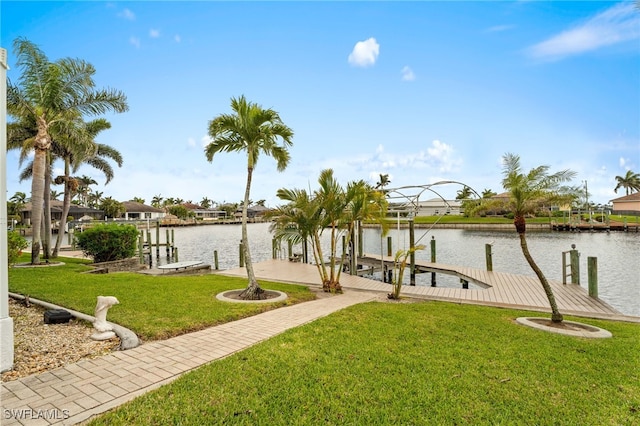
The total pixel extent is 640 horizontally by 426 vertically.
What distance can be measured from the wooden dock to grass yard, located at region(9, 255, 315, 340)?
2330mm

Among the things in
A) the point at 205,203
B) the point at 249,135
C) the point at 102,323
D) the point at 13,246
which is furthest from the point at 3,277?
the point at 205,203

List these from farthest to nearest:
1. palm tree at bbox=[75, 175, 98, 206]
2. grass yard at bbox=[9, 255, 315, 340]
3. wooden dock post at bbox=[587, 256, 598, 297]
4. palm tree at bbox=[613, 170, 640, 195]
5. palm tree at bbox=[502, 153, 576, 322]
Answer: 1. palm tree at bbox=[613, 170, 640, 195]
2. palm tree at bbox=[75, 175, 98, 206]
3. wooden dock post at bbox=[587, 256, 598, 297]
4. palm tree at bbox=[502, 153, 576, 322]
5. grass yard at bbox=[9, 255, 315, 340]

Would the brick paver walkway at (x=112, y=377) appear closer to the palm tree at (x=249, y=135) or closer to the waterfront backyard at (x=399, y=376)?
the waterfront backyard at (x=399, y=376)

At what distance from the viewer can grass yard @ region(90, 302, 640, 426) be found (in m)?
2.82

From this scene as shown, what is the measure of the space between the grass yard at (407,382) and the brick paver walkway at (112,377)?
0.26m

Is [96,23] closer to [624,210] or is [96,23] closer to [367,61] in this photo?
[367,61]

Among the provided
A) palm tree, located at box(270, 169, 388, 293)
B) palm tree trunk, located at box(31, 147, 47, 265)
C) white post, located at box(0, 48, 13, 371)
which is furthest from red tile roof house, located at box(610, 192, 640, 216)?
palm tree trunk, located at box(31, 147, 47, 265)

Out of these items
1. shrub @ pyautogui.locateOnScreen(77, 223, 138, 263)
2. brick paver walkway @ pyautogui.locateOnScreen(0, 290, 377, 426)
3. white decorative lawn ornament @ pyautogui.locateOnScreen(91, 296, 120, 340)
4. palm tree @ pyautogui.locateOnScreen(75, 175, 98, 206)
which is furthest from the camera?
palm tree @ pyautogui.locateOnScreen(75, 175, 98, 206)

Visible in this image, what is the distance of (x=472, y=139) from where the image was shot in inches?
644

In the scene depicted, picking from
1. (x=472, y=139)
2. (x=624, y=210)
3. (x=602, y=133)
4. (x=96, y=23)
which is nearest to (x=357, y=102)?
(x=472, y=139)

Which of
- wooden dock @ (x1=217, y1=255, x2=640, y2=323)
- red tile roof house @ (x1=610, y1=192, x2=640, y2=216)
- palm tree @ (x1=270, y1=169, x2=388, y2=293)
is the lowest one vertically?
wooden dock @ (x1=217, y1=255, x2=640, y2=323)

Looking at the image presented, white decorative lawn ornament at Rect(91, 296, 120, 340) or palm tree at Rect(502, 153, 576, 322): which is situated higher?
A: palm tree at Rect(502, 153, 576, 322)

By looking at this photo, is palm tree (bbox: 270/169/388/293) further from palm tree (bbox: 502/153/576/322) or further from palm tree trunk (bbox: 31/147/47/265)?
palm tree trunk (bbox: 31/147/47/265)

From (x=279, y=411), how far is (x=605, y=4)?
1120cm
